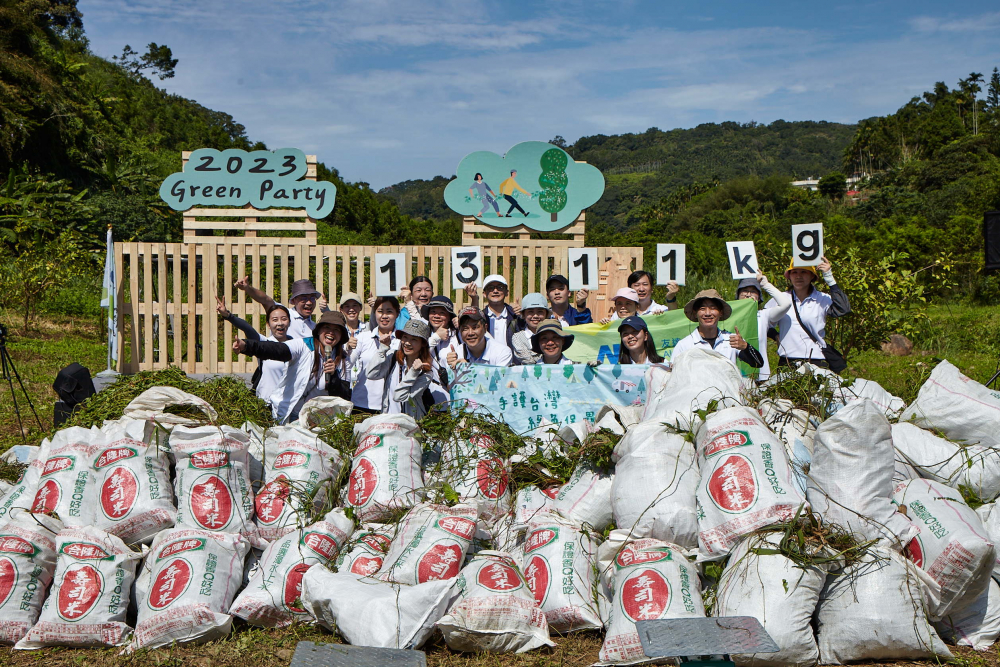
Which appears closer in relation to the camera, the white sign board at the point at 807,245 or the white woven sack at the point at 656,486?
the white woven sack at the point at 656,486

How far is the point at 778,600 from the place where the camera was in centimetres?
342

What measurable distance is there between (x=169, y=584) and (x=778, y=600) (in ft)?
9.13

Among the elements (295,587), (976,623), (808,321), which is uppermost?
(808,321)

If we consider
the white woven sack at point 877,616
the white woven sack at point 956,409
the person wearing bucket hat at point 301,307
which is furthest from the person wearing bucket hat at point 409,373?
the white woven sack at point 956,409

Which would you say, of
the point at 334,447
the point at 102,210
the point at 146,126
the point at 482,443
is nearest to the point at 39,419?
the point at 334,447

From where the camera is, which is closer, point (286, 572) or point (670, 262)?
point (286, 572)

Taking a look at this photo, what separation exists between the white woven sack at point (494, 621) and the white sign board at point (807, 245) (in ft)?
12.5

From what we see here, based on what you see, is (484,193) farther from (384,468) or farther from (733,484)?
(733,484)

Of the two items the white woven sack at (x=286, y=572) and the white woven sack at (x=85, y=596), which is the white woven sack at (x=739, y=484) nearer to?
the white woven sack at (x=286, y=572)

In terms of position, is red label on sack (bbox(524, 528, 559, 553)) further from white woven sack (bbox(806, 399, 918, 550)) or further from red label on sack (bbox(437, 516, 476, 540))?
white woven sack (bbox(806, 399, 918, 550))

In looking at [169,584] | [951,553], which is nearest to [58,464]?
[169,584]

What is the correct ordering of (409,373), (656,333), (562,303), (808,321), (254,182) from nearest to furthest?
(409,373) < (808,321) < (656,333) < (562,303) < (254,182)

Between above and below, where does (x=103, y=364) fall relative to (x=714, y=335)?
below

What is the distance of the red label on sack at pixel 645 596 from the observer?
137 inches
